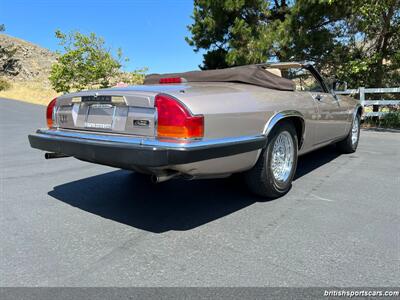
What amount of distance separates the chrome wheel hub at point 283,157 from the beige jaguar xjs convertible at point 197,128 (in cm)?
1

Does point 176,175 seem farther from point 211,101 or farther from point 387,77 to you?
point 387,77

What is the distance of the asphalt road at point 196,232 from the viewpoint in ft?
8.00

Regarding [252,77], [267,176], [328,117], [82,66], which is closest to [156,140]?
[267,176]

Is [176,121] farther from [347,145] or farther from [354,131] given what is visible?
[354,131]

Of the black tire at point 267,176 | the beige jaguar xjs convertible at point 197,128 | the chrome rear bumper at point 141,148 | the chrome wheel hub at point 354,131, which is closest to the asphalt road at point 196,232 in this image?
the black tire at point 267,176

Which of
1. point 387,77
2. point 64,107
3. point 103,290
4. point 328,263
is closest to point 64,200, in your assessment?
point 64,107

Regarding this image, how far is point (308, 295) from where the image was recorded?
2.20 m

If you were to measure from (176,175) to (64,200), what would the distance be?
65.6 inches

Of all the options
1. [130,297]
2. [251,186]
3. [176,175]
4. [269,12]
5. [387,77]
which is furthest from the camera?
[269,12]

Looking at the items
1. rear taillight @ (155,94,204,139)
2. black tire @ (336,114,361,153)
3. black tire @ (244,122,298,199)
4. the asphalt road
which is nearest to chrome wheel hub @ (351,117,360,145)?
black tire @ (336,114,361,153)

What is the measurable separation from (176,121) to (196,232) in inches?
37.6

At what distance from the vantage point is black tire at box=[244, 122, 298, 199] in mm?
3676

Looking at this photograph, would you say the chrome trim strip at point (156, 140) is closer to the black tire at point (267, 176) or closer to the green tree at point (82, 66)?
the black tire at point (267, 176)

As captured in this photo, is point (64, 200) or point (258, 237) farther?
point (64, 200)
